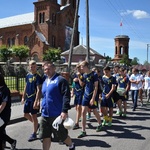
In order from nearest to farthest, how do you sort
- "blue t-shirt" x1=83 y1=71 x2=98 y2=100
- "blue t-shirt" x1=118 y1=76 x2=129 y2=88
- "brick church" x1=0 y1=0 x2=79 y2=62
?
"blue t-shirt" x1=83 y1=71 x2=98 y2=100, "blue t-shirt" x1=118 y1=76 x2=129 y2=88, "brick church" x1=0 y1=0 x2=79 y2=62

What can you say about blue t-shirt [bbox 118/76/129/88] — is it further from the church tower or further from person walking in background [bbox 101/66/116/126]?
the church tower

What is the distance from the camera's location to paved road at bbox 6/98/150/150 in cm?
584

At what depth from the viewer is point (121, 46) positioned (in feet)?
269

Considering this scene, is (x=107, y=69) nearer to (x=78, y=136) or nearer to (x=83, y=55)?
(x=78, y=136)

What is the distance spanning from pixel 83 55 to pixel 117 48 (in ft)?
105

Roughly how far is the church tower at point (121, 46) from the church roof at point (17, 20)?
2979cm

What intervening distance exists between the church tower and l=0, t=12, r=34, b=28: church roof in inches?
1173

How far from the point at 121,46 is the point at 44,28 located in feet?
111

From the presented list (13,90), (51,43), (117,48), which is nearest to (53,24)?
(51,43)

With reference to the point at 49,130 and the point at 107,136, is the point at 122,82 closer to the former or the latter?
the point at 107,136

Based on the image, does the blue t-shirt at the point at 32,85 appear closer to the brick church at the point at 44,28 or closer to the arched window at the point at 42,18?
the brick church at the point at 44,28

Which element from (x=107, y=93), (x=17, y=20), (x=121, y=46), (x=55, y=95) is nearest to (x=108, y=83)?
(x=107, y=93)

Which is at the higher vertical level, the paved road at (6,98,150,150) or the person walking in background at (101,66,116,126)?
the person walking in background at (101,66,116,126)

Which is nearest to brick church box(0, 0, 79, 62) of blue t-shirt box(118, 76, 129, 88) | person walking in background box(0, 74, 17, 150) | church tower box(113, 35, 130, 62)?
church tower box(113, 35, 130, 62)
